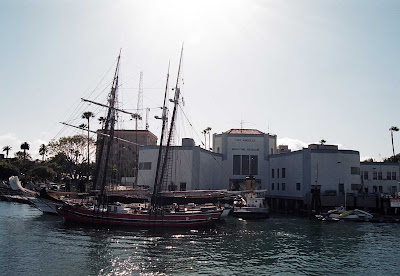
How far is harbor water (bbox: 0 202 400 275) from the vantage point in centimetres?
2458

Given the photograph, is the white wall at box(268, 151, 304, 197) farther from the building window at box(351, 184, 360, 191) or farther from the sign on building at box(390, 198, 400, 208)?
the sign on building at box(390, 198, 400, 208)

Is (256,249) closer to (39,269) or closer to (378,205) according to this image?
(39,269)

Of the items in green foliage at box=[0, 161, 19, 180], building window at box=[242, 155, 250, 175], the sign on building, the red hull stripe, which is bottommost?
the red hull stripe

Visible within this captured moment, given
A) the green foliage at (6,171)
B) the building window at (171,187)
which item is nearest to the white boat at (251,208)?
the building window at (171,187)

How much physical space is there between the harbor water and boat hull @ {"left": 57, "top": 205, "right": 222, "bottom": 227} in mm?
1793

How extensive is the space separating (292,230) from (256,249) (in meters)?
13.7

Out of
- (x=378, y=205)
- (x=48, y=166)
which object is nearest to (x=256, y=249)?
(x=378, y=205)

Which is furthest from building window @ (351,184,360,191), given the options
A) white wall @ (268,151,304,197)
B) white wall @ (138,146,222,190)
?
white wall @ (138,146,222,190)

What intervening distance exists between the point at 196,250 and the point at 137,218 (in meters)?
15.2

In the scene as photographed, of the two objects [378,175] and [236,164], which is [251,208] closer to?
[236,164]

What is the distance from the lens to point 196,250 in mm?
30578

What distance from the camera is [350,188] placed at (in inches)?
2670

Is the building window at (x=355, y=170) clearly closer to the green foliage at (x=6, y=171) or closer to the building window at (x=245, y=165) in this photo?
the building window at (x=245, y=165)

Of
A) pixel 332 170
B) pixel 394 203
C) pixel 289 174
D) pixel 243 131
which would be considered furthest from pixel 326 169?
pixel 243 131
